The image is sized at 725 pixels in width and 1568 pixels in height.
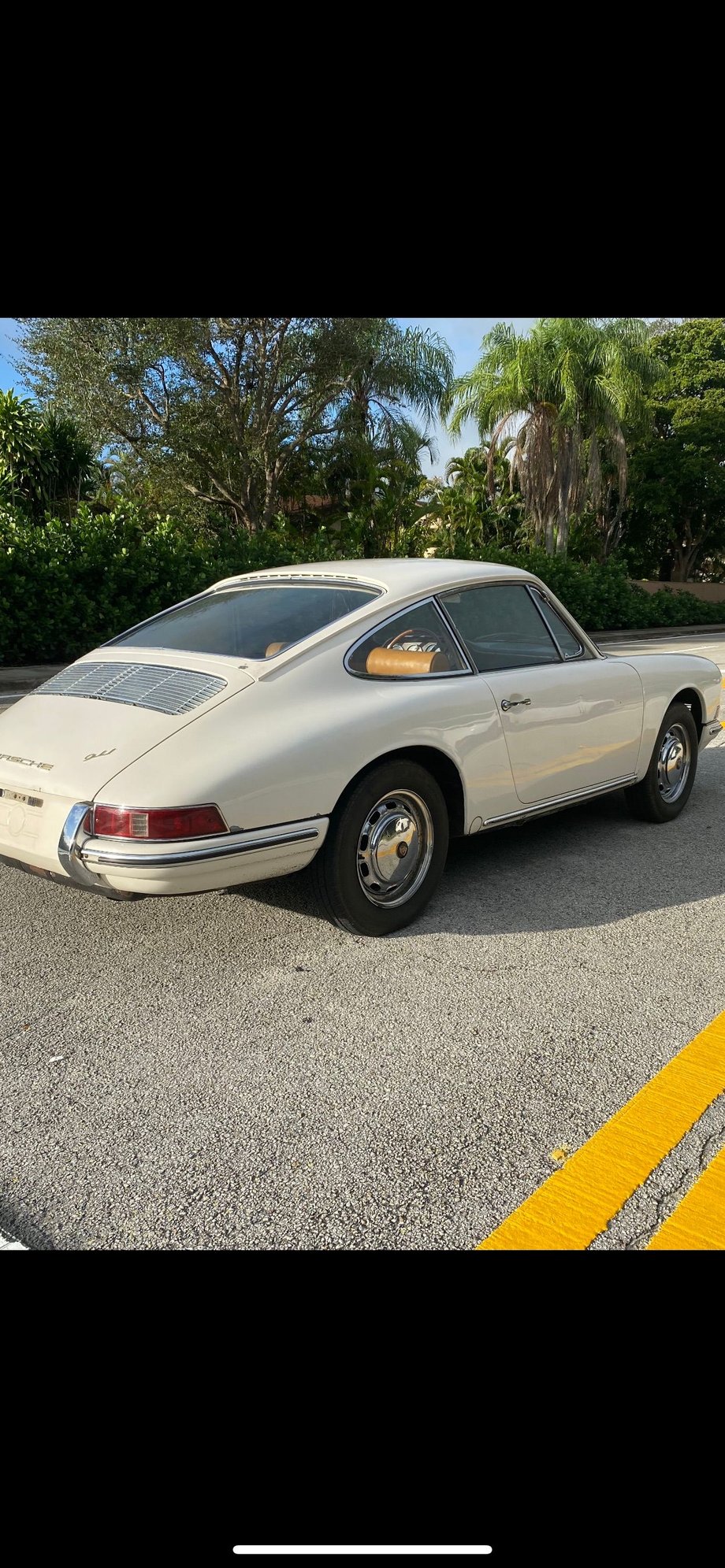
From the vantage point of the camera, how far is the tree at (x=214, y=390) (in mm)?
21719

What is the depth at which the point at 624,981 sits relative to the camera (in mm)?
3457

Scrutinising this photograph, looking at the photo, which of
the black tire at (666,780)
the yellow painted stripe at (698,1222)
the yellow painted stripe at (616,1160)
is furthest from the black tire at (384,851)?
the black tire at (666,780)

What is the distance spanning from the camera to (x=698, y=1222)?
2203 millimetres

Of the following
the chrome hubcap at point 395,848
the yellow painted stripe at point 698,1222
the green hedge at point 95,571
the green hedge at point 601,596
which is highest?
the green hedge at point 601,596

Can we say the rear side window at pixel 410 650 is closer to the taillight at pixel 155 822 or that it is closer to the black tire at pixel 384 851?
the black tire at pixel 384 851

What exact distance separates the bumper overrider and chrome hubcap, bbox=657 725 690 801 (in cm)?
269

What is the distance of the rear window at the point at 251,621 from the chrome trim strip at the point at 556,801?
104 cm

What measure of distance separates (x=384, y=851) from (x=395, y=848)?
0.19 feet

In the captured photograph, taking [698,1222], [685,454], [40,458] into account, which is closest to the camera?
[698,1222]

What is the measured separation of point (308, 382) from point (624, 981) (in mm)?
23140

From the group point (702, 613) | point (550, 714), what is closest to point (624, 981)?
point (550, 714)

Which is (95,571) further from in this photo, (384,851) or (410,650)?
(384,851)

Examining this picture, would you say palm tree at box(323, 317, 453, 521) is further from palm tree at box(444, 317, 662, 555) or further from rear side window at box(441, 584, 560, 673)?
rear side window at box(441, 584, 560, 673)

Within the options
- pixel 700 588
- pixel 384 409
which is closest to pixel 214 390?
pixel 384 409
